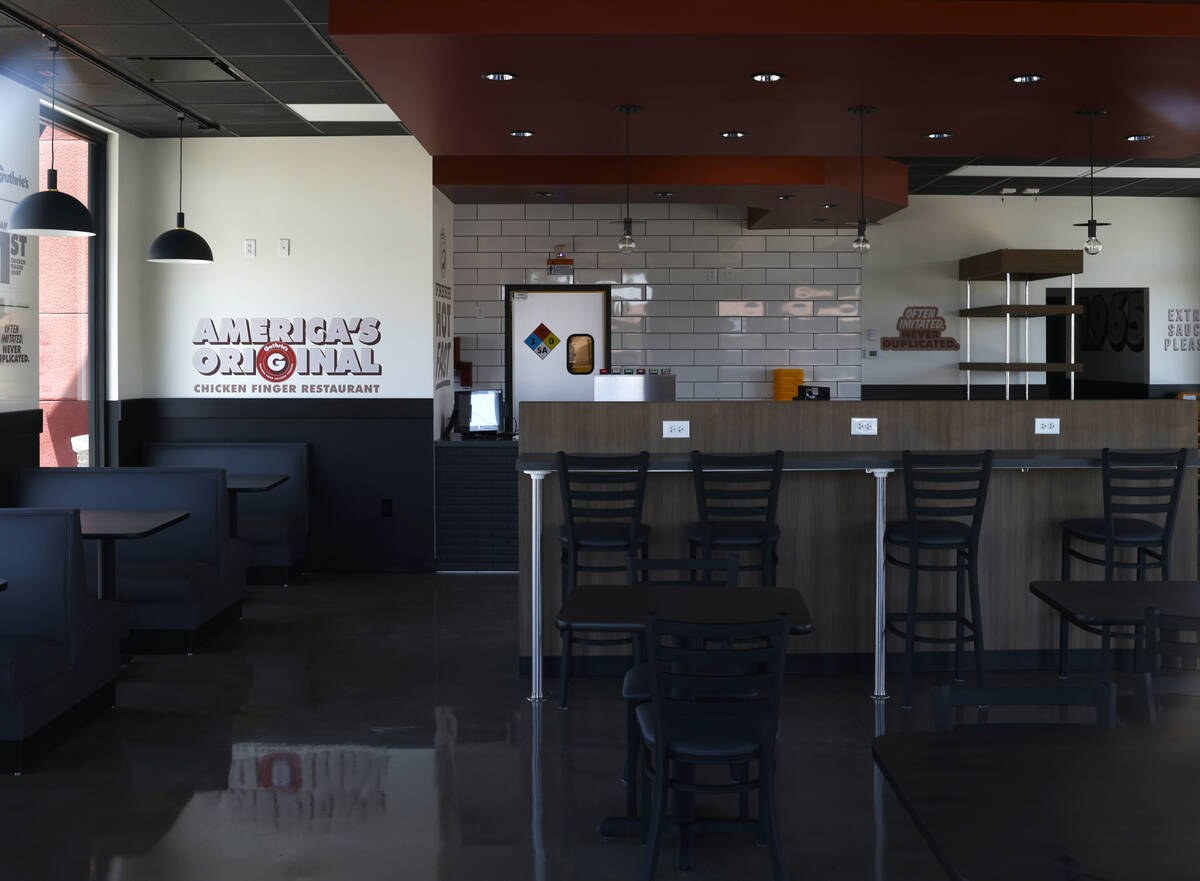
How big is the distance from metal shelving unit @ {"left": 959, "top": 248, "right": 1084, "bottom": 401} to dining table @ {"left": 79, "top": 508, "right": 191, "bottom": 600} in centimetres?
687

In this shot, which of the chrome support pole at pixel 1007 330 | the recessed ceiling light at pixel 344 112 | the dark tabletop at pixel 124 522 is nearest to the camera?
the dark tabletop at pixel 124 522

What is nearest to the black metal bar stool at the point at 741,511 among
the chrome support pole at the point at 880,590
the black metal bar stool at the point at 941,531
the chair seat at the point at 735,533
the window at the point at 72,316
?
the chair seat at the point at 735,533

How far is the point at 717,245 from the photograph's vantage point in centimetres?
1018

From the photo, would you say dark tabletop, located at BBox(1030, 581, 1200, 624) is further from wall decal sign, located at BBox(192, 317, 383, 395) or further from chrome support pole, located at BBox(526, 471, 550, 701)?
wall decal sign, located at BBox(192, 317, 383, 395)

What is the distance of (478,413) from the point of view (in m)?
8.69

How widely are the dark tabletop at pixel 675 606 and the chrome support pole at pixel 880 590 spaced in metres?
1.52


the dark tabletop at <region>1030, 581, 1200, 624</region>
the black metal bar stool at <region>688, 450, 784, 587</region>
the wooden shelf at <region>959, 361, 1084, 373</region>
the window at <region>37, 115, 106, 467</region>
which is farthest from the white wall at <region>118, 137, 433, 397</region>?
the dark tabletop at <region>1030, 581, 1200, 624</region>

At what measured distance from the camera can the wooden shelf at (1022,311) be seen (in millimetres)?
9336

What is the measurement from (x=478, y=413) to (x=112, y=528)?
3.84m

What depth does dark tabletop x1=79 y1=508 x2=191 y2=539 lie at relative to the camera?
501 centimetres

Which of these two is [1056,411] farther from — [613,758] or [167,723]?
[167,723]

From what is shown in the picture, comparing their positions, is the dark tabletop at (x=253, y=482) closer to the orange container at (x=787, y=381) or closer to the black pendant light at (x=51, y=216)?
the black pendant light at (x=51, y=216)

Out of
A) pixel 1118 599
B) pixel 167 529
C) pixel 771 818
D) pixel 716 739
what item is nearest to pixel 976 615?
pixel 1118 599

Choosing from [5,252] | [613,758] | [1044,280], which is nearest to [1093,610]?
[613,758]
